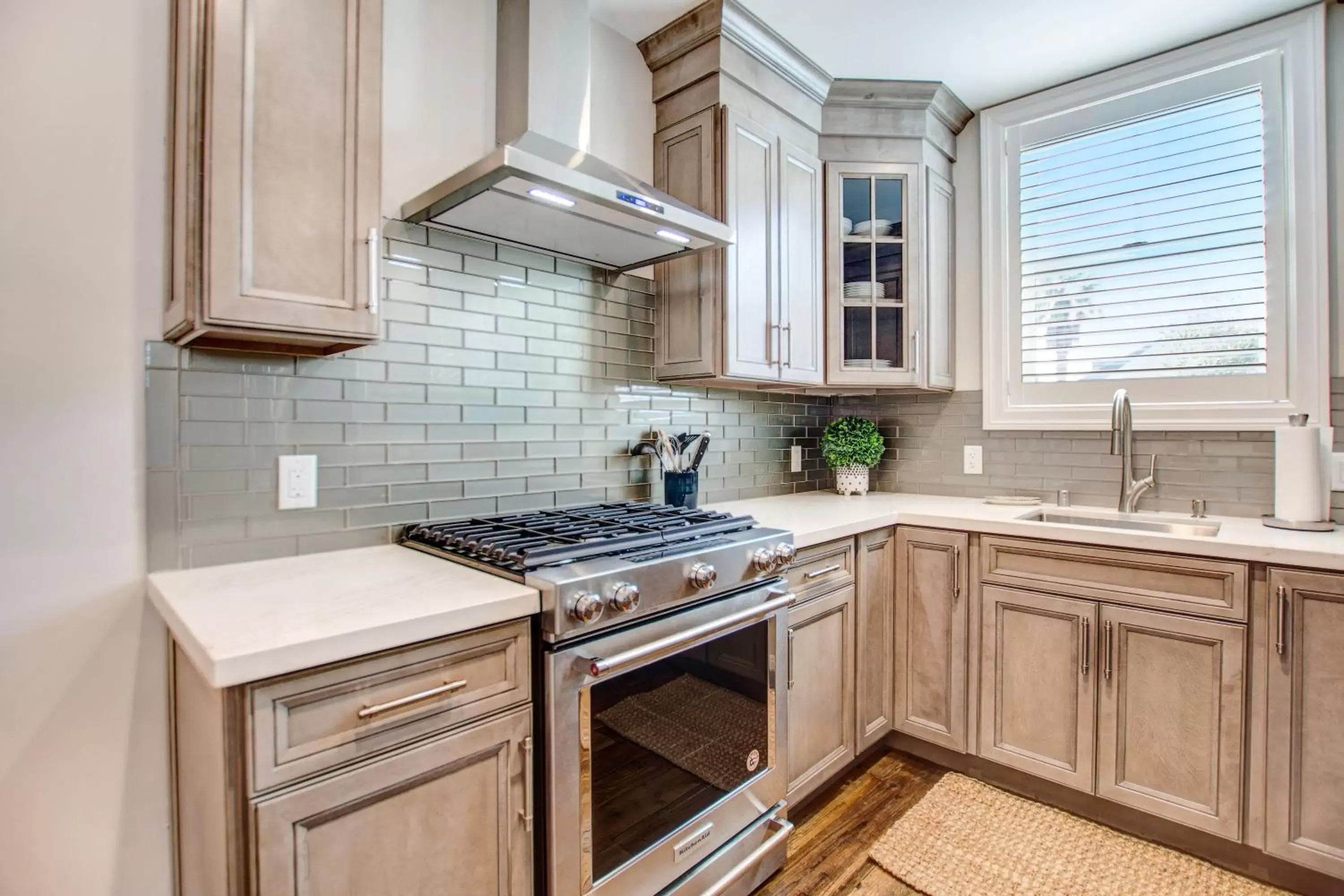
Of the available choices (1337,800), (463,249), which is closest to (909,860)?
(1337,800)

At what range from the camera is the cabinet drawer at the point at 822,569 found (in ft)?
6.34

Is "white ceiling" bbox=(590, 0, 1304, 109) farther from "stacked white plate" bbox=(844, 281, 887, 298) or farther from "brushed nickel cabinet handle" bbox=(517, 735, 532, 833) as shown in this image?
"brushed nickel cabinet handle" bbox=(517, 735, 532, 833)

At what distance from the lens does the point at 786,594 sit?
70.2 inches

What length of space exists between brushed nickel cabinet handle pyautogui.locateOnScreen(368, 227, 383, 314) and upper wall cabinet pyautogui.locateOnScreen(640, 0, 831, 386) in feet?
3.59

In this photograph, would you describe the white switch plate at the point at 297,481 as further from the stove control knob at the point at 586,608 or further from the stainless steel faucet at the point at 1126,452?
the stainless steel faucet at the point at 1126,452

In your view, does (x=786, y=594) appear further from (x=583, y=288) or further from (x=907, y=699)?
(x=583, y=288)

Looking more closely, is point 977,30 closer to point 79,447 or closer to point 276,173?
point 276,173

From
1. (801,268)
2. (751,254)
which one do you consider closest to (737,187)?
(751,254)

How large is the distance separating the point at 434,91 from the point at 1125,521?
106 inches

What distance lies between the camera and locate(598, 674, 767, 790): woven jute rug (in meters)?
1.42

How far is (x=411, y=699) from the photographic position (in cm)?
107

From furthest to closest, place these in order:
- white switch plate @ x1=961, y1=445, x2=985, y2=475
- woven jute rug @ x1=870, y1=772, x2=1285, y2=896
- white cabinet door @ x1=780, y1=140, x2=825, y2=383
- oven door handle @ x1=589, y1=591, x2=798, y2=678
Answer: white switch plate @ x1=961, y1=445, x2=985, y2=475 < white cabinet door @ x1=780, y1=140, x2=825, y2=383 < woven jute rug @ x1=870, y1=772, x2=1285, y2=896 < oven door handle @ x1=589, y1=591, x2=798, y2=678

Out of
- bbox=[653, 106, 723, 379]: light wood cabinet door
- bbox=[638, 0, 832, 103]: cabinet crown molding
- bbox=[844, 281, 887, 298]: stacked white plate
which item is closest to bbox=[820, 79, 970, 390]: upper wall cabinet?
bbox=[844, 281, 887, 298]: stacked white plate

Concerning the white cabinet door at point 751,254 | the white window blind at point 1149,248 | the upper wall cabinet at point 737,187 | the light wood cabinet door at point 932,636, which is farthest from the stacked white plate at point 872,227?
the light wood cabinet door at point 932,636
